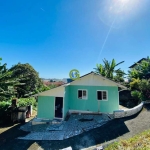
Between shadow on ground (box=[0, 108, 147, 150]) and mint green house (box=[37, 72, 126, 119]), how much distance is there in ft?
11.3

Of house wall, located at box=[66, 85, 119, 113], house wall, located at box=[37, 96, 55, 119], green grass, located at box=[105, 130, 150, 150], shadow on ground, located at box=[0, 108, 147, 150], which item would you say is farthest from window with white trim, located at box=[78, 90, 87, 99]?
green grass, located at box=[105, 130, 150, 150]

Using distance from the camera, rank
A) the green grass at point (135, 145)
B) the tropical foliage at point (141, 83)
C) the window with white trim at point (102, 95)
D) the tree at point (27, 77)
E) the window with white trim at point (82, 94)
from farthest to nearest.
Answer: the tree at point (27, 77) < the tropical foliage at point (141, 83) < the window with white trim at point (82, 94) < the window with white trim at point (102, 95) < the green grass at point (135, 145)

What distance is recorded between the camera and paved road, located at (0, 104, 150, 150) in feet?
28.2

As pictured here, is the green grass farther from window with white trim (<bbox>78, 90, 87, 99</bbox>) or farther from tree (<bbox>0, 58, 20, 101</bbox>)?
tree (<bbox>0, 58, 20, 101</bbox>)

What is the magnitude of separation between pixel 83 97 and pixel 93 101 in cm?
131

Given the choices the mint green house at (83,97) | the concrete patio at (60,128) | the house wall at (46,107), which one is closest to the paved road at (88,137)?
the concrete patio at (60,128)

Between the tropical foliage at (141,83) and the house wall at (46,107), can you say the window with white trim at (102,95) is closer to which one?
the house wall at (46,107)

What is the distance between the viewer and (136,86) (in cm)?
1997

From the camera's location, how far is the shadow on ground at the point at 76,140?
8539 mm

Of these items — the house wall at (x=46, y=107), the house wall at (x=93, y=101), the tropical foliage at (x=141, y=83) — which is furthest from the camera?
the tropical foliage at (x=141, y=83)

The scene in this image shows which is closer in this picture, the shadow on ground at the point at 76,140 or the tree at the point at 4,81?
the shadow on ground at the point at 76,140

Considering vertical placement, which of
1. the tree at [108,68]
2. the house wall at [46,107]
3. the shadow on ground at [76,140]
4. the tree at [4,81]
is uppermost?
the tree at [108,68]

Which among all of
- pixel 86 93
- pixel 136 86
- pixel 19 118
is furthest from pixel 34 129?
pixel 136 86

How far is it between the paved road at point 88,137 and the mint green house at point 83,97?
10.2ft
